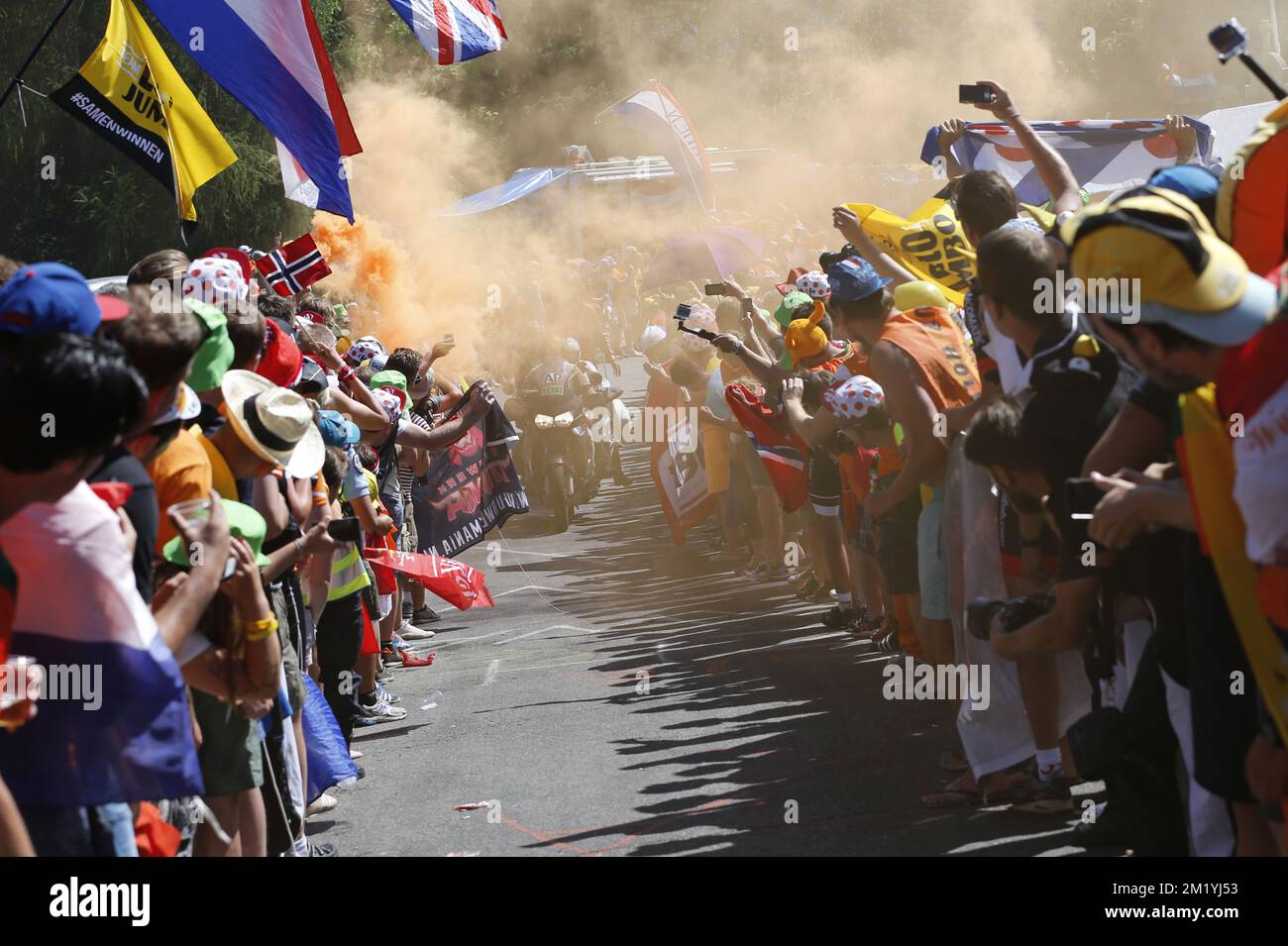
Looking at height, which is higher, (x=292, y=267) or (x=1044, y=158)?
(x=1044, y=158)

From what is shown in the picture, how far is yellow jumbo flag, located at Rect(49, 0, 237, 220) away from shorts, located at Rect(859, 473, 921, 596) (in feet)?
13.6

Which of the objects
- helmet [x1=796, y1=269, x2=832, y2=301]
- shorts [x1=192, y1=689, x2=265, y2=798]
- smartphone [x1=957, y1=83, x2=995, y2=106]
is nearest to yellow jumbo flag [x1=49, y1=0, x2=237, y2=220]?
helmet [x1=796, y1=269, x2=832, y2=301]

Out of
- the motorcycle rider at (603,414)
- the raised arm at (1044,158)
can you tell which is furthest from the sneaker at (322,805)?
the motorcycle rider at (603,414)

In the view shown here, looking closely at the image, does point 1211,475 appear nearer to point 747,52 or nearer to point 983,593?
point 983,593

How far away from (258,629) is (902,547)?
363 cm

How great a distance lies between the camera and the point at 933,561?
20.8 feet

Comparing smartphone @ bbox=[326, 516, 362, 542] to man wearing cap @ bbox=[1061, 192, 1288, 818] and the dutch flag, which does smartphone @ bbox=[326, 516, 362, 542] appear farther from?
the dutch flag

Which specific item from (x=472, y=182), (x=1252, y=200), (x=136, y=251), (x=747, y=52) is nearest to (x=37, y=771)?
(x=1252, y=200)

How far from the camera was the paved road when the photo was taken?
5.73m

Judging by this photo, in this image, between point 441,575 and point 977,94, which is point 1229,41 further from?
point 441,575

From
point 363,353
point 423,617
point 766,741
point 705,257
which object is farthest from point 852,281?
point 705,257

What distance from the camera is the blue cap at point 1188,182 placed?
13.6 ft

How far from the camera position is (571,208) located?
96.2ft

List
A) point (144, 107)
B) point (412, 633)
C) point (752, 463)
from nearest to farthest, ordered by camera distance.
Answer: point (144, 107)
point (412, 633)
point (752, 463)
